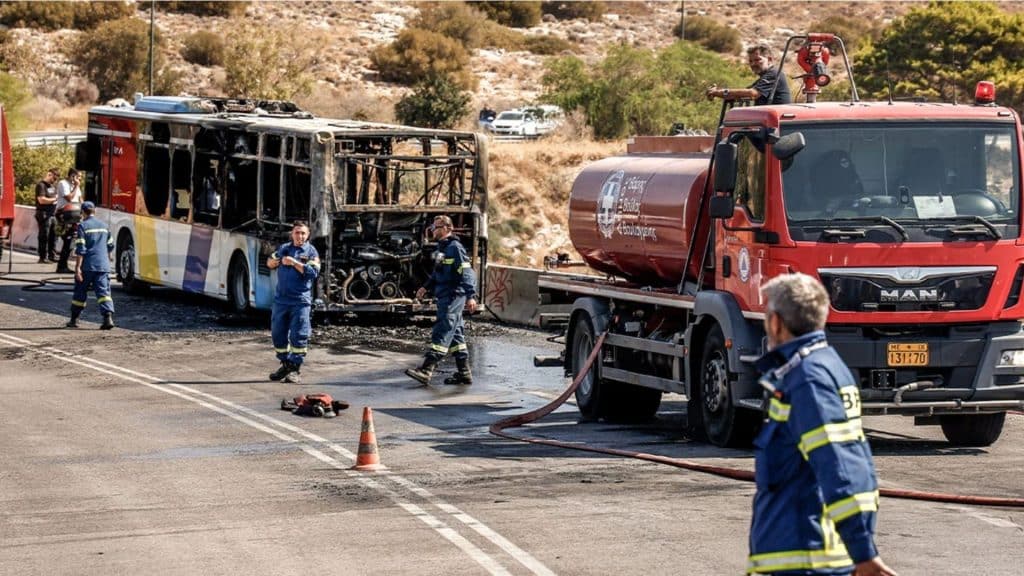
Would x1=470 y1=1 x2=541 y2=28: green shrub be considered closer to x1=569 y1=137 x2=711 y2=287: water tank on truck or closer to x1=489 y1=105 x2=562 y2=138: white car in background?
Answer: x1=489 y1=105 x2=562 y2=138: white car in background

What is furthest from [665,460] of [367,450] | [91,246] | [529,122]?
[529,122]

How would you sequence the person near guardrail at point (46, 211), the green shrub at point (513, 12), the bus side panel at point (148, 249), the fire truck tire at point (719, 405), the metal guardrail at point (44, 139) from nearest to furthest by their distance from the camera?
1. the fire truck tire at point (719, 405)
2. the bus side panel at point (148, 249)
3. the person near guardrail at point (46, 211)
4. the metal guardrail at point (44, 139)
5. the green shrub at point (513, 12)

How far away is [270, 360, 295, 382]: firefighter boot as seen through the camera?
60.6ft

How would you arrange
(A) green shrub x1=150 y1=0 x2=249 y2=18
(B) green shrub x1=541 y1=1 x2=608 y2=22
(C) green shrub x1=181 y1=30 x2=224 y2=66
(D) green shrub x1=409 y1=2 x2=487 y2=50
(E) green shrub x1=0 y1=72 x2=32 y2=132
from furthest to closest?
(B) green shrub x1=541 y1=1 x2=608 y2=22 → (A) green shrub x1=150 y1=0 x2=249 y2=18 → (D) green shrub x1=409 y1=2 x2=487 y2=50 → (C) green shrub x1=181 y1=30 x2=224 y2=66 → (E) green shrub x1=0 y1=72 x2=32 y2=132

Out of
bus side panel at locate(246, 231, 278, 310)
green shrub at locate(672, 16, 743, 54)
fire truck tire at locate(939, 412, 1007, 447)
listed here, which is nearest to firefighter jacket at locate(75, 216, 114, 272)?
bus side panel at locate(246, 231, 278, 310)

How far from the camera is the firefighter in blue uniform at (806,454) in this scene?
543 centimetres

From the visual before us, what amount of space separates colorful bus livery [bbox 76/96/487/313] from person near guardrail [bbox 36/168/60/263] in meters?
6.72

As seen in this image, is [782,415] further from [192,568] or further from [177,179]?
[177,179]

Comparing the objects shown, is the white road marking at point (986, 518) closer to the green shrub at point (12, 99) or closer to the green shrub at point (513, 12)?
the green shrub at point (12, 99)

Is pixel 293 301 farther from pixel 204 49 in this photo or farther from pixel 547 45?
pixel 547 45

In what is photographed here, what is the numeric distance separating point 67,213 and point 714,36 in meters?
70.3

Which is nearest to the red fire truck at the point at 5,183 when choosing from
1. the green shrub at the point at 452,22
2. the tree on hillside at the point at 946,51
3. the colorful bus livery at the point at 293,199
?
the colorful bus livery at the point at 293,199

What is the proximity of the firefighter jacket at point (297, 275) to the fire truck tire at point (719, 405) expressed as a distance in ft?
18.8

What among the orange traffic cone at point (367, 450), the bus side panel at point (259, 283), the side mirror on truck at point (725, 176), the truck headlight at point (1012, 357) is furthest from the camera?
the bus side panel at point (259, 283)
